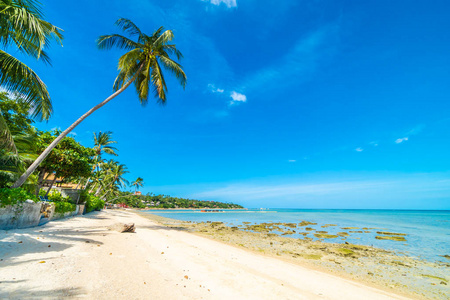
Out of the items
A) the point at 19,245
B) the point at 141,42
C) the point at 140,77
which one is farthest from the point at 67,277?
the point at 141,42

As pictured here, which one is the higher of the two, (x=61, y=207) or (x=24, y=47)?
(x=24, y=47)

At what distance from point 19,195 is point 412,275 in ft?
55.2

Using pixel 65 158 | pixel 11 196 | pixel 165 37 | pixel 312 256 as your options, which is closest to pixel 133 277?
pixel 11 196

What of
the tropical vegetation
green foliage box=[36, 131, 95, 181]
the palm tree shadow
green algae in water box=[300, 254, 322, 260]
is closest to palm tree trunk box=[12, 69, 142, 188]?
the tropical vegetation

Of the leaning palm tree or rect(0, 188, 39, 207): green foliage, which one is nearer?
rect(0, 188, 39, 207): green foliage

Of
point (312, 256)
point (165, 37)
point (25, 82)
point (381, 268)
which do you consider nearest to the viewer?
point (25, 82)

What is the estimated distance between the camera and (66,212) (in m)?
14.5

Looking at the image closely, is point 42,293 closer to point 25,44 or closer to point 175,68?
point 25,44

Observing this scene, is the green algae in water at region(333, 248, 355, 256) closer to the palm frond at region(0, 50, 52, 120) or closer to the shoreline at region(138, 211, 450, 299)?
the shoreline at region(138, 211, 450, 299)

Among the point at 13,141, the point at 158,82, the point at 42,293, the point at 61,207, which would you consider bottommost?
the point at 42,293

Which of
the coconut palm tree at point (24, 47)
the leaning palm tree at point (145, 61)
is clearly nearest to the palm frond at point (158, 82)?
the leaning palm tree at point (145, 61)

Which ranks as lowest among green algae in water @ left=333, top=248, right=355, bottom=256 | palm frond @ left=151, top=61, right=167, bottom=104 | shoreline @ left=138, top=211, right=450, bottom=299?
shoreline @ left=138, top=211, right=450, bottom=299

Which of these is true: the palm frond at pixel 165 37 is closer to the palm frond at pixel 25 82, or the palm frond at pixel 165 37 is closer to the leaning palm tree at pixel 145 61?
the leaning palm tree at pixel 145 61

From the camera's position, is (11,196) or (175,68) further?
(175,68)
